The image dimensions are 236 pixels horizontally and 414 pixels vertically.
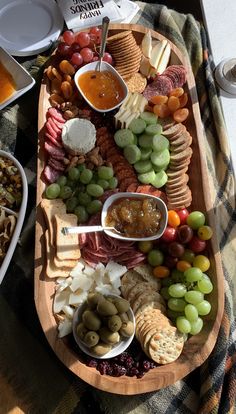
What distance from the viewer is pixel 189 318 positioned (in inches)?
47.1

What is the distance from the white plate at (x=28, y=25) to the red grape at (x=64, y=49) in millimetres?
93

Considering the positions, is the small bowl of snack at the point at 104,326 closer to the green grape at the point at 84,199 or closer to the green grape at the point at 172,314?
the green grape at the point at 172,314

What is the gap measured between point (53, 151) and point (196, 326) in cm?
58

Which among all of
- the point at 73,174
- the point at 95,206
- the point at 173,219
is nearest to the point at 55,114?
the point at 73,174

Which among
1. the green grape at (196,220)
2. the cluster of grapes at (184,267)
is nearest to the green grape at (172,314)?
the cluster of grapes at (184,267)

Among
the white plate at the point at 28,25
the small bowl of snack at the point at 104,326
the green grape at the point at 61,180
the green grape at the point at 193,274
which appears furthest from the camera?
the white plate at the point at 28,25

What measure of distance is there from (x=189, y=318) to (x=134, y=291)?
149 millimetres

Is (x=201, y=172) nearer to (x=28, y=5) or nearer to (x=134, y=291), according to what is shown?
(x=134, y=291)

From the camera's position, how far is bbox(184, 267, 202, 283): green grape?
1222 mm

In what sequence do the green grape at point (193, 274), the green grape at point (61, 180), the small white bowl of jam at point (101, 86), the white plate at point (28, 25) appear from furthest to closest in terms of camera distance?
the white plate at point (28, 25), the small white bowl of jam at point (101, 86), the green grape at point (61, 180), the green grape at point (193, 274)

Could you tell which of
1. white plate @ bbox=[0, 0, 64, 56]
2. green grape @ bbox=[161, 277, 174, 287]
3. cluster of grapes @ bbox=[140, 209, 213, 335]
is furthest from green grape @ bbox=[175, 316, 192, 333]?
white plate @ bbox=[0, 0, 64, 56]

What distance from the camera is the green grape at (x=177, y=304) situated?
1.22m

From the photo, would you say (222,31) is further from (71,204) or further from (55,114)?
(71,204)

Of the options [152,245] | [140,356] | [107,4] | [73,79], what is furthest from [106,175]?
[107,4]
